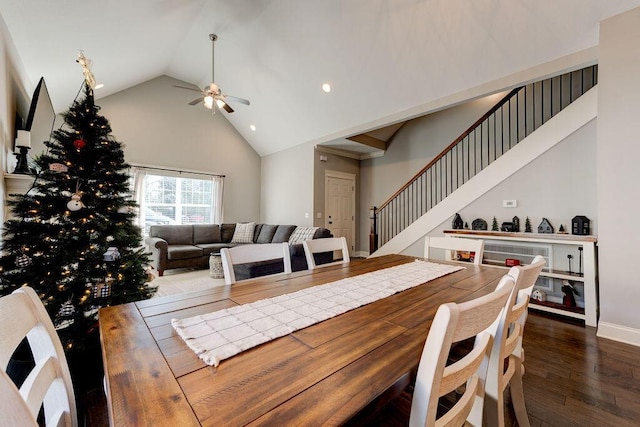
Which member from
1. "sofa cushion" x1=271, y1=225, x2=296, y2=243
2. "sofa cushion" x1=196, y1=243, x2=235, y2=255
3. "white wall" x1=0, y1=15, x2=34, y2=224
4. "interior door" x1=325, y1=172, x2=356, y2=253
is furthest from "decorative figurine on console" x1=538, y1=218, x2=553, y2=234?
"white wall" x1=0, y1=15, x2=34, y2=224

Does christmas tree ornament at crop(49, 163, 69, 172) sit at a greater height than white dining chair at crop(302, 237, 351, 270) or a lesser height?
greater

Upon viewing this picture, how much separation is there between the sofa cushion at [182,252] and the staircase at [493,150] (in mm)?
3523

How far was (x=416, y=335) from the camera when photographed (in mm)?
906

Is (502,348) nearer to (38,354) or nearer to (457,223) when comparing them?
(38,354)

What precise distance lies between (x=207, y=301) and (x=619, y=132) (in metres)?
3.59

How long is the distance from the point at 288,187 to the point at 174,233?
2.65m

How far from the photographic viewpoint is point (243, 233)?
6.13 meters

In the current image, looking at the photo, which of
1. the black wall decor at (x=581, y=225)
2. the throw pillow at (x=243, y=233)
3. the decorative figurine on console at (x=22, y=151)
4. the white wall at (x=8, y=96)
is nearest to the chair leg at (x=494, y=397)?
the black wall decor at (x=581, y=225)

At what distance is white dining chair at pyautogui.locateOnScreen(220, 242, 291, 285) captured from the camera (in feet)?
4.87

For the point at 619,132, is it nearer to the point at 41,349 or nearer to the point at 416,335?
the point at 416,335

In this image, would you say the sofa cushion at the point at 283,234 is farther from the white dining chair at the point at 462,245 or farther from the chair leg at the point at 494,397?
the chair leg at the point at 494,397

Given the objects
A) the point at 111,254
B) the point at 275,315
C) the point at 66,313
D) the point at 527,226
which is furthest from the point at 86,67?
the point at 527,226

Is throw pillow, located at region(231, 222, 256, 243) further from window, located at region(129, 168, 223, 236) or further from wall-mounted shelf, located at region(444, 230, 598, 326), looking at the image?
wall-mounted shelf, located at region(444, 230, 598, 326)

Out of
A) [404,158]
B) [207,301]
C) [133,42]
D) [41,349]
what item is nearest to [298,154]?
[404,158]
